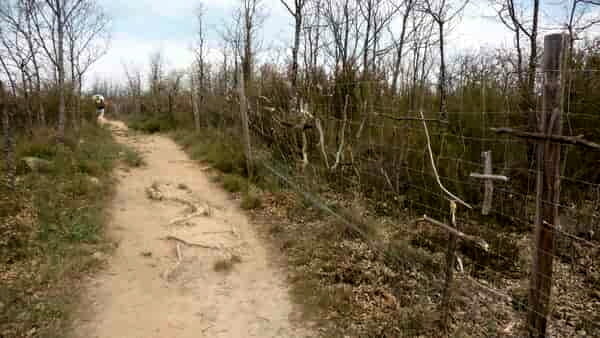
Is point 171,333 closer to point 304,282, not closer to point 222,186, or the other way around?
point 304,282

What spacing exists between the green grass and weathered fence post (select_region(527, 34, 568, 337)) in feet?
9.59

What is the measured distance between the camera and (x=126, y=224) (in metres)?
4.37

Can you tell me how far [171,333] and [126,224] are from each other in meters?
2.25

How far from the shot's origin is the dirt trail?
2588mm

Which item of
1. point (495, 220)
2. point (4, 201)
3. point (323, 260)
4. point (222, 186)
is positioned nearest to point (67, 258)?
point (4, 201)

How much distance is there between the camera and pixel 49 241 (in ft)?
11.8

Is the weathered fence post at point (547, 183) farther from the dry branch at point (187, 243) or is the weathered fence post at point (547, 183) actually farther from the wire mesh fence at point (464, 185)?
the dry branch at point (187, 243)

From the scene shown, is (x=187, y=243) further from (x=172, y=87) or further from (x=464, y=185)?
(x=172, y=87)

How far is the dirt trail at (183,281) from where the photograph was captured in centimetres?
259

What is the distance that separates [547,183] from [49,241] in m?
4.11

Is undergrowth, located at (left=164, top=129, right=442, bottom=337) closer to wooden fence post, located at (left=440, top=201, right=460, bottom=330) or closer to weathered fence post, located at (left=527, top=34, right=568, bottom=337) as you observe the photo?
wooden fence post, located at (left=440, top=201, right=460, bottom=330)

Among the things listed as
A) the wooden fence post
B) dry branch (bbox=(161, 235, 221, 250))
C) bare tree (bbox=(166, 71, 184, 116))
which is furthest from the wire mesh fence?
bare tree (bbox=(166, 71, 184, 116))

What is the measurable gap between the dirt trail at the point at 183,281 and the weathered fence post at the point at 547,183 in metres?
1.45

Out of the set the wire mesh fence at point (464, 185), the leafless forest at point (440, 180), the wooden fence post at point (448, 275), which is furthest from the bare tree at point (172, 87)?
the wooden fence post at point (448, 275)
